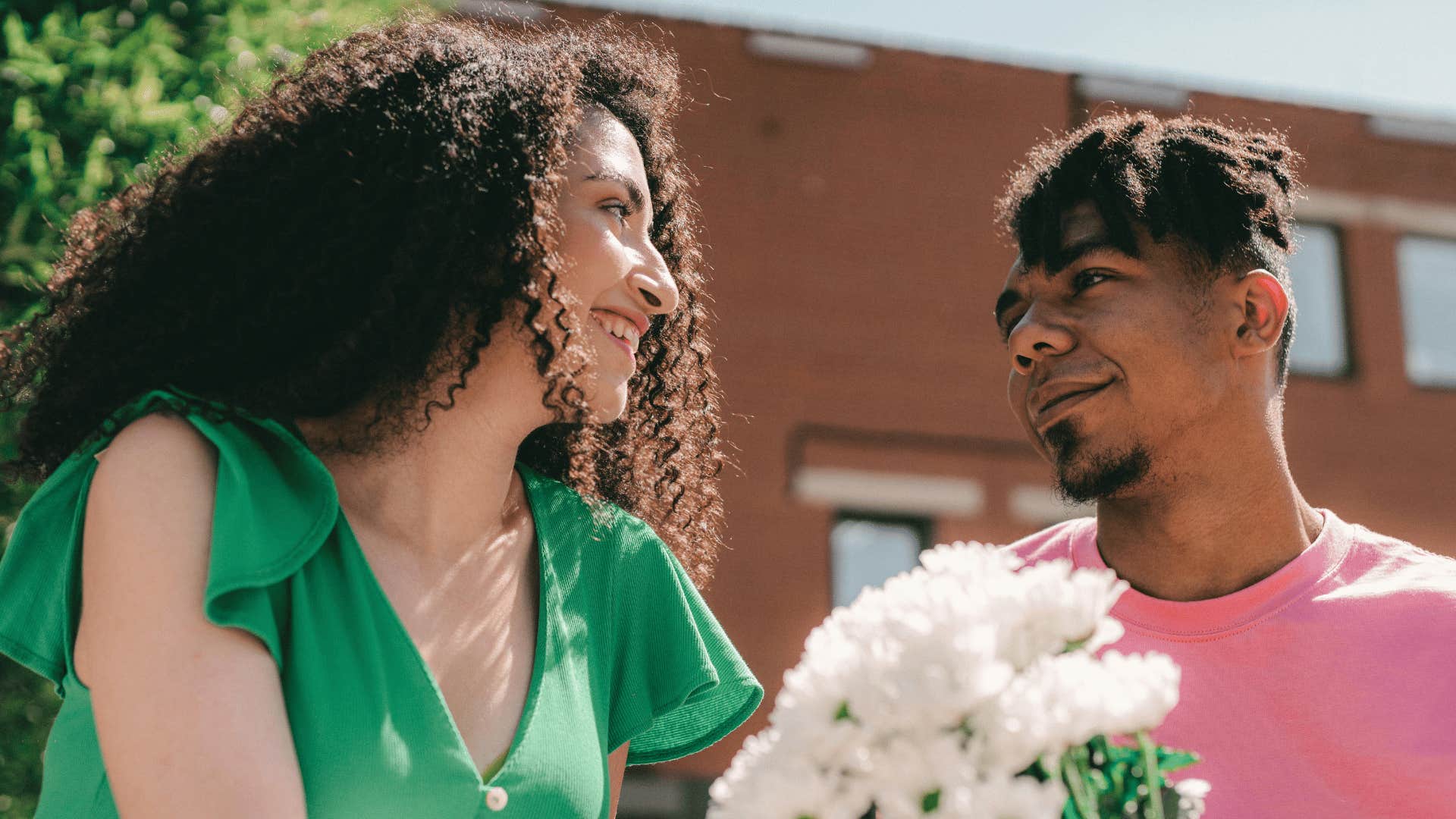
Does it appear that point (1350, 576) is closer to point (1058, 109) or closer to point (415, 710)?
point (415, 710)

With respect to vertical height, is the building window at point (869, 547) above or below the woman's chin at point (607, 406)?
below

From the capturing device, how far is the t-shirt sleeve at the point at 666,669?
92.6 inches

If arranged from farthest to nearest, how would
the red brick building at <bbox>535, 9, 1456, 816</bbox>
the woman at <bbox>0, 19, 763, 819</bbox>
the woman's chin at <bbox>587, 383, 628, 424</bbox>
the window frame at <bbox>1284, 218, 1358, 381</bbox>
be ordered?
the window frame at <bbox>1284, 218, 1358, 381</bbox> < the red brick building at <bbox>535, 9, 1456, 816</bbox> < the woman's chin at <bbox>587, 383, 628, 424</bbox> < the woman at <bbox>0, 19, 763, 819</bbox>

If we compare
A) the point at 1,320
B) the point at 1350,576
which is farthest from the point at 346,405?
the point at 1,320

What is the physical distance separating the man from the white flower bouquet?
1136mm

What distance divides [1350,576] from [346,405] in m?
1.76

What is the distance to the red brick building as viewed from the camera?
37.0 ft

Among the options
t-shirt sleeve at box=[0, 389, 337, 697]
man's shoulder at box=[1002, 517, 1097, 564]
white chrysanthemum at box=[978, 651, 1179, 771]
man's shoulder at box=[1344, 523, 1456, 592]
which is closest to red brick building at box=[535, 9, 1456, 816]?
man's shoulder at box=[1002, 517, 1097, 564]

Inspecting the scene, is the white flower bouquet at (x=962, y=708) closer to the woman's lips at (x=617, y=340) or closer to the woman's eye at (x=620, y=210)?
the woman's lips at (x=617, y=340)

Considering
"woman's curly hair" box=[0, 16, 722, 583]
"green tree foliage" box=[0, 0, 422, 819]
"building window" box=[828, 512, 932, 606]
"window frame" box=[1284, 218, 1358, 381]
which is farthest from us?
"window frame" box=[1284, 218, 1358, 381]

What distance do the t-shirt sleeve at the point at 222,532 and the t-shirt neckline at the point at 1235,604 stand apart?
1411 mm

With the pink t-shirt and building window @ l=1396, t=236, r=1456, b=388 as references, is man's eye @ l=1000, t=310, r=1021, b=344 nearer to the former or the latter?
the pink t-shirt

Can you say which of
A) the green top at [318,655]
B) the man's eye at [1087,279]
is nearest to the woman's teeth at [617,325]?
the green top at [318,655]

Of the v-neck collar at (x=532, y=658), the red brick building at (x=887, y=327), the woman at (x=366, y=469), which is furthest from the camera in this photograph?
the red brick building at (x=887, y=327)
